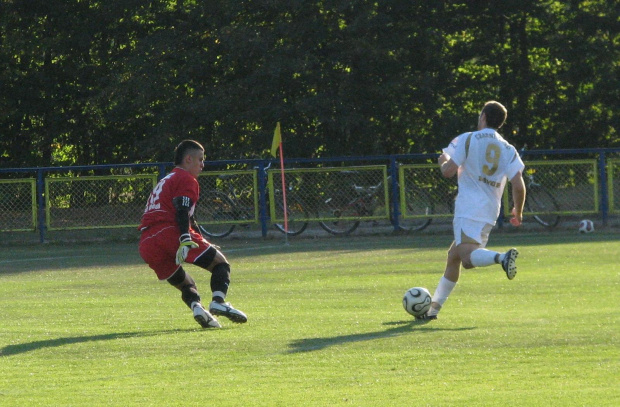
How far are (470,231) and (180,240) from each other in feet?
7.70

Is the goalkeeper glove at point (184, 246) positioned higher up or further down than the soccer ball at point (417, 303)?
higher up

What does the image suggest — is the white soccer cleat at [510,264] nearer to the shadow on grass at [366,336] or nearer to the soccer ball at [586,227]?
the shadow on grass at [366,336]

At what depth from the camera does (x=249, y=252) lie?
18.5 meters

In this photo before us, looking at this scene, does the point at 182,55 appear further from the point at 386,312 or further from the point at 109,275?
the point at 386,312

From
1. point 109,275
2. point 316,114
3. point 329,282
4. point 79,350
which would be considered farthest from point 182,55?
point 79,350

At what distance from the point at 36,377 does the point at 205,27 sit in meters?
21.5

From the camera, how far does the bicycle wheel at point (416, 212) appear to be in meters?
21.6

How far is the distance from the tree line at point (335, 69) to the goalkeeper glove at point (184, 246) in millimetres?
17184

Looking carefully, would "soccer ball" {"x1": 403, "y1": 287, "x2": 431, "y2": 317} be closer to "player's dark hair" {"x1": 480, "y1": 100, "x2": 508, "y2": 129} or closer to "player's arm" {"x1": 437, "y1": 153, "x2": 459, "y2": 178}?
"player's arm" {"x1": 437, "y1": 153, "x2": 459, "y2": 178}

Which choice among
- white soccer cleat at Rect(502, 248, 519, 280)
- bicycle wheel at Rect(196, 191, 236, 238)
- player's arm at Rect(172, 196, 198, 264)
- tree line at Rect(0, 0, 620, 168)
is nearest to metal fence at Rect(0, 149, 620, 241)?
bicycle wheel at Rect(196, 191, 236, 238)

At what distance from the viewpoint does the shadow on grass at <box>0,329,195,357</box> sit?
25.2 feet

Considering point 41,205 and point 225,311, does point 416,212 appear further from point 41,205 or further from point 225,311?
point 225,311

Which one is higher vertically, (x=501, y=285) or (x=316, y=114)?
(x=316, y=114)

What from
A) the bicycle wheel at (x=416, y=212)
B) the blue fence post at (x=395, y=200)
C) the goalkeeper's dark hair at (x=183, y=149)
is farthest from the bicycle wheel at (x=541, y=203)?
the goalkeeper's dark hair at (x=183, y=149)
